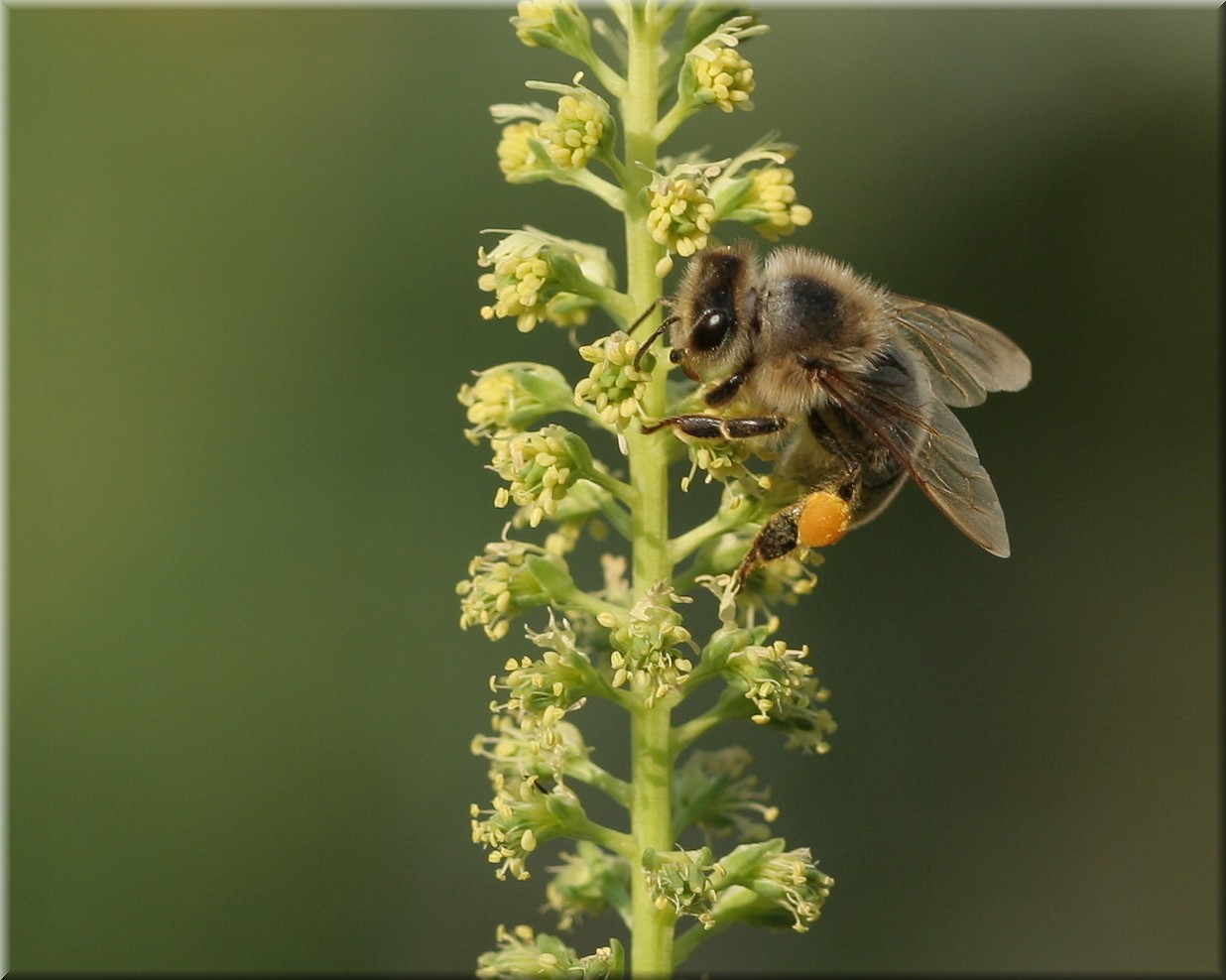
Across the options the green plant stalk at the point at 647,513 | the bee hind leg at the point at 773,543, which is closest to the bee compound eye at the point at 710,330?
the green plant stalk at the point at 647,513

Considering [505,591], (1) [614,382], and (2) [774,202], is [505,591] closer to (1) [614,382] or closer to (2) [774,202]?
(1) [614,382]

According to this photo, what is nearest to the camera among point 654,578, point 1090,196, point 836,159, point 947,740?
point 654,578

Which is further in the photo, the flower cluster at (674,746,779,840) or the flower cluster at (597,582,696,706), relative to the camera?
the flower cluster at (674,746,779,840)

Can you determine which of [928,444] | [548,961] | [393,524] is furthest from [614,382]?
[393,524]

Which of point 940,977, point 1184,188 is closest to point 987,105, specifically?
point 1184,188

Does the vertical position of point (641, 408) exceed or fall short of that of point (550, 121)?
it falls short

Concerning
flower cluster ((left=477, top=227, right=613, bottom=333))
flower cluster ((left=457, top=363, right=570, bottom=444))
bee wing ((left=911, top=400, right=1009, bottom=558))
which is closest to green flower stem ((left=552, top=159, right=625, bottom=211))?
flower cluster ((left=477, top=227, right=613, bottom=333))

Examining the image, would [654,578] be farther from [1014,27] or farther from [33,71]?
[1014,27]

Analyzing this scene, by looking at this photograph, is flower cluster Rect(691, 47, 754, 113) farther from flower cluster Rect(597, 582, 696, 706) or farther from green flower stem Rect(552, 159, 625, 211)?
flower cluster Rect(597, 582, 696, 706)
